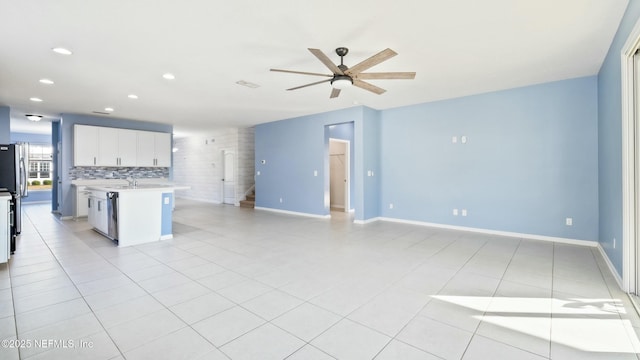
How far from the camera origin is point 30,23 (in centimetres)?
280

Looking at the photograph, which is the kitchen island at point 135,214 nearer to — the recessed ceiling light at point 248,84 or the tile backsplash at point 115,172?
the recessed ceiling light at point 248,84

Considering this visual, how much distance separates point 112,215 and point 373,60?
15.3ft

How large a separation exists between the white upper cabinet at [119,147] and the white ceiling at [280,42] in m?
1.87

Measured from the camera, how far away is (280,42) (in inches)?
128

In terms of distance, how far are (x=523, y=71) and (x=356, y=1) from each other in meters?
3.18

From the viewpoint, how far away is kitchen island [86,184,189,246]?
177 inches

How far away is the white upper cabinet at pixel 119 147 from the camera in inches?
283

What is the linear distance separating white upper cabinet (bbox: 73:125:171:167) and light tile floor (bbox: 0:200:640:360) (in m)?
3.42

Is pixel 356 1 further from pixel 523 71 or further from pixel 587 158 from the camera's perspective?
pixel 587 158

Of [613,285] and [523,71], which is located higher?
[523,71]

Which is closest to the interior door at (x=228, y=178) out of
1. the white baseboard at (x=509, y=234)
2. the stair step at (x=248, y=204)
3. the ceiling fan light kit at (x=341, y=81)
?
the stair step at (x=248, y=204)

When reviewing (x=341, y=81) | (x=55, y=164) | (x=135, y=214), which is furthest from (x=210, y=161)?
(x=341, y=81)

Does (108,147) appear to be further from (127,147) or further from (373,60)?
(373,60)

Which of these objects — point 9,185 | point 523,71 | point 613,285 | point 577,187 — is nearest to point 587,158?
point 577,187
